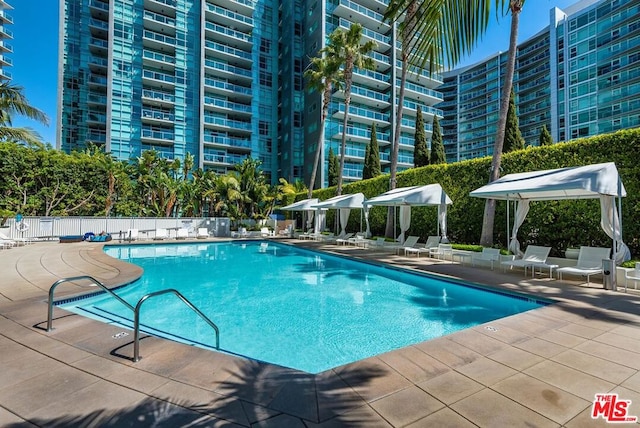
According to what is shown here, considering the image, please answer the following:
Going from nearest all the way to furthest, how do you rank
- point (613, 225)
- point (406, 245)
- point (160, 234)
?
point (613, 225) → point (406, 245) → point (160, 234)

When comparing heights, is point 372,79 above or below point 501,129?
above

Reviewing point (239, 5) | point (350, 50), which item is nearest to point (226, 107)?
point (239, 5)

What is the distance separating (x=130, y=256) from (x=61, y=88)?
30.5 meters

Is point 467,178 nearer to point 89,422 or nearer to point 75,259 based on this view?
point 89,422

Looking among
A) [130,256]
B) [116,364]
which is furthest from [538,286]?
[130,256]

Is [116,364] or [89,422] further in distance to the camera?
[116,364]

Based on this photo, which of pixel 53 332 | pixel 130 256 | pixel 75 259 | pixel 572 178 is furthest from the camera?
pixel 130 256

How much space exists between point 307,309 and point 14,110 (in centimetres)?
1885

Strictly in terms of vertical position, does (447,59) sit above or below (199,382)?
above

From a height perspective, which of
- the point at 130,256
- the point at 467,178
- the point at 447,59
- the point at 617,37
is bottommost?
the point at 130,256

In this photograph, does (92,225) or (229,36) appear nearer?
(92,225)

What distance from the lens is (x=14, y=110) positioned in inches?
626

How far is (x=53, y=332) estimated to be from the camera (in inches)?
175

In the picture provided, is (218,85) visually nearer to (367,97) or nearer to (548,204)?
(367,97)
